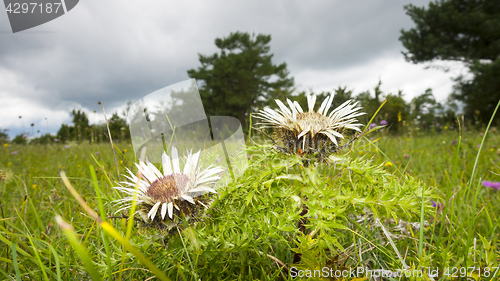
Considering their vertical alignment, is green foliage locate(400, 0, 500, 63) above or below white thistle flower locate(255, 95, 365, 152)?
above

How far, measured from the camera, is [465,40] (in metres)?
21.2

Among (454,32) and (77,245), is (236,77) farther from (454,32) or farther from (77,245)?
(77,245)

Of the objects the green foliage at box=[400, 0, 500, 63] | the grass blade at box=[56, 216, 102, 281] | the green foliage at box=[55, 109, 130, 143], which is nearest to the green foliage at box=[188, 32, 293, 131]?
the green foliage at box=[55, 109, 130, 143]

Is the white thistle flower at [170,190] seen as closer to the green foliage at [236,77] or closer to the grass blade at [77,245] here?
the grass blade at [77,245]

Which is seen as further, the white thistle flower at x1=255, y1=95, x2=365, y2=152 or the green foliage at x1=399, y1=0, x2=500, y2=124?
the green foliage at x1=399, y1=0, x2=500, y2=124

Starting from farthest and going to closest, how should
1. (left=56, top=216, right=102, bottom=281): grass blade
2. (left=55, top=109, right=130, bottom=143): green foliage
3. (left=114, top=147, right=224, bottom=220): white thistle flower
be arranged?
(left=55, top=109, right=130, bottom=143): green foliage, (left=114, top=147, right=224, bottom=220): white thistle flower, (left=56, top=216, right=102, bottom=281): grass blade

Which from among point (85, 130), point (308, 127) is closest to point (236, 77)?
point (85, 130)

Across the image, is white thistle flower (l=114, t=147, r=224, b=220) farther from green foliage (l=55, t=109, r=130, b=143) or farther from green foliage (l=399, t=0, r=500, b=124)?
green foliage (l=399, t=0, r=500, b=124)

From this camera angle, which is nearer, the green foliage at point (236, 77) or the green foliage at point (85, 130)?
the green foliage at point (85, 130)

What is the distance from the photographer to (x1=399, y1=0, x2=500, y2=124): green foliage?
63.5 feet

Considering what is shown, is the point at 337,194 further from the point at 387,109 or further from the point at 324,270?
the point at 387,109

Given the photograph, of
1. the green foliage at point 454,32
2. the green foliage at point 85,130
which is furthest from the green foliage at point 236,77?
the green foliage at point 454,32

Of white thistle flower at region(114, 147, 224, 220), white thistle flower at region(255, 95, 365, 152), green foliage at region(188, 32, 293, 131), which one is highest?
green foliage at region(188, 32, 293, 131)

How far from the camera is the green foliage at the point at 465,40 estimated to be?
19344 mm
